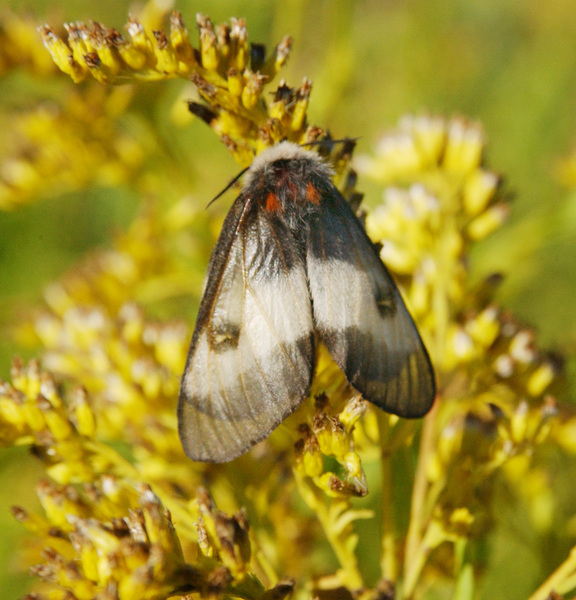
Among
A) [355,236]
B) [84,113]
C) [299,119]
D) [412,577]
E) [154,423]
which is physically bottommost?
[412,577]

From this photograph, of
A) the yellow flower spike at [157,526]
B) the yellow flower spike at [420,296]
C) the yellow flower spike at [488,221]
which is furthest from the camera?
the yellow flower spike at [488,221]

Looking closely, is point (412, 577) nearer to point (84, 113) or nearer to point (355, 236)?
point (355, 236)

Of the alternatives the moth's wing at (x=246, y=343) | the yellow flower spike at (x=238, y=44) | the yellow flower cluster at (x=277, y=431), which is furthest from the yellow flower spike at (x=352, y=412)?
the yellow flower spike at (x=238, y=44)


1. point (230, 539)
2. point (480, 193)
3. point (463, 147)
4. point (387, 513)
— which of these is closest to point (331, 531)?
point (387, 513)

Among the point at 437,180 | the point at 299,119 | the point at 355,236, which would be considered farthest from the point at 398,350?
the point at 437,180

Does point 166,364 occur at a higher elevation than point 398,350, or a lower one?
higher

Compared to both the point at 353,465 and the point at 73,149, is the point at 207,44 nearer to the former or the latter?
the point at 353,465

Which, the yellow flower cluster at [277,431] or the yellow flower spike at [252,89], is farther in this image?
the yellow flower spike at [252,89]

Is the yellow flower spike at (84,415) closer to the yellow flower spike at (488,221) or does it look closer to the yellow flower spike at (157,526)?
the yellow flower spike at (157,526)
